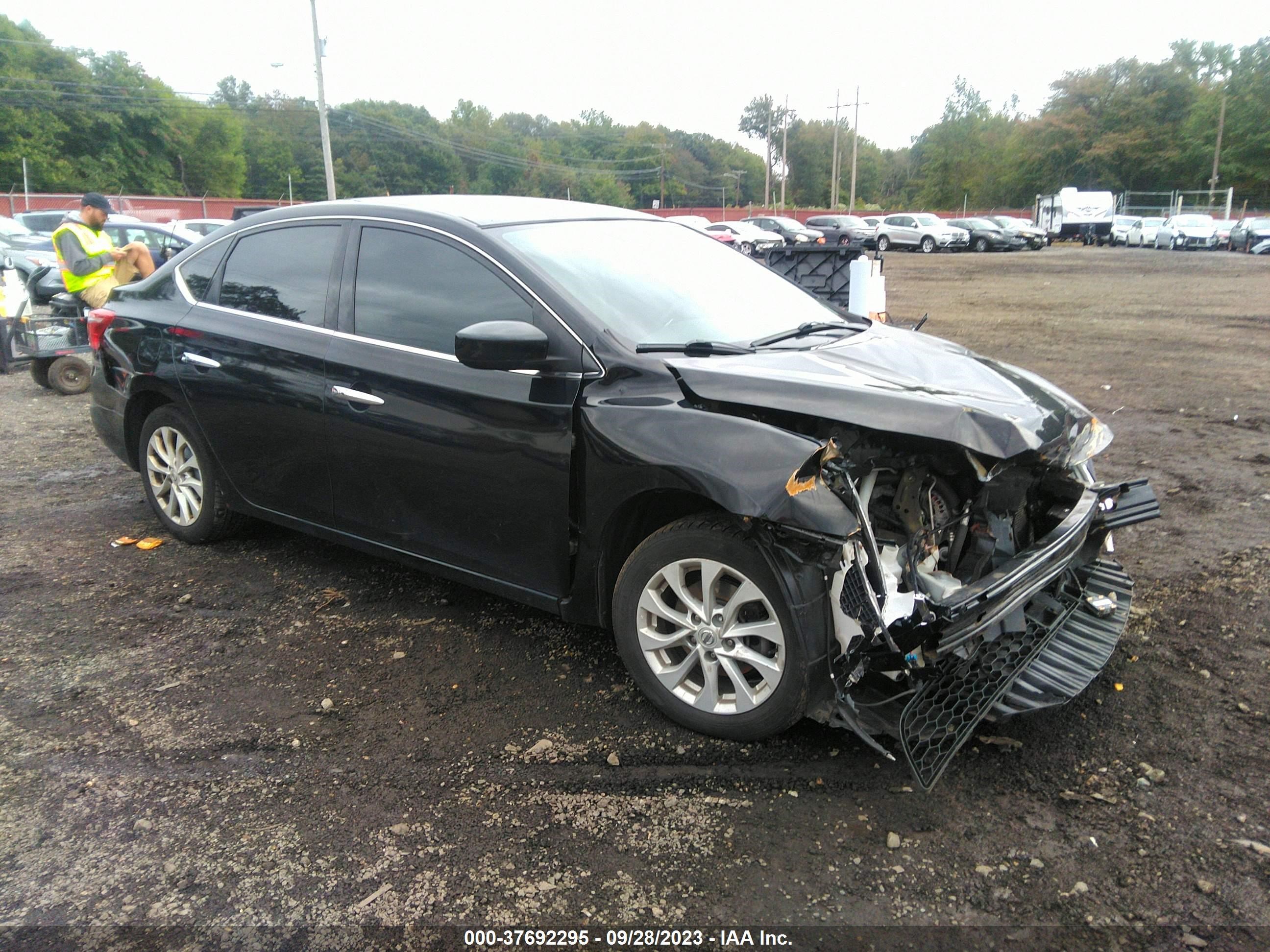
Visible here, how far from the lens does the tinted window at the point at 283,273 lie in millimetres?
4336

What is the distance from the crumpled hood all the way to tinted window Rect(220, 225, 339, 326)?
1.82m

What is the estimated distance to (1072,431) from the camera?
3523 mm

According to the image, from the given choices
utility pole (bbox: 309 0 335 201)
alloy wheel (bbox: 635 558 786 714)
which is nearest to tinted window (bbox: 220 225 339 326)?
alloy wheel (bbox: 635 558 786 714)

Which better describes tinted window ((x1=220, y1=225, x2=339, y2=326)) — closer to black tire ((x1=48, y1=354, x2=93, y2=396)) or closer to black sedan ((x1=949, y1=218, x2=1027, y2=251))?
black tire ((x1=48, y1=354, x2=93, y2=396))

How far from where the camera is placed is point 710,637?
10.6 ft

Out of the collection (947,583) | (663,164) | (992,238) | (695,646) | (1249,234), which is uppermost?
(663,164)

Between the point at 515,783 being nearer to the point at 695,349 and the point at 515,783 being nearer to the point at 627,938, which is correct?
the point at 627,938

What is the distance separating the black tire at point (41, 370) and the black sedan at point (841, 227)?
1136 inches

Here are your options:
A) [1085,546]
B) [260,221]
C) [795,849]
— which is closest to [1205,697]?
[1085,546]

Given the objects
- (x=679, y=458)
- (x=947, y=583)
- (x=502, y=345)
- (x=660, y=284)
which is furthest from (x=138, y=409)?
(x=947, y=583)

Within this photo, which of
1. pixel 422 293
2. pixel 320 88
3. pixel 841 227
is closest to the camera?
pixel 422 293

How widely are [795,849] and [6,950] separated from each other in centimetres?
206

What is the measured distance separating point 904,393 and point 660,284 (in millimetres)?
1246

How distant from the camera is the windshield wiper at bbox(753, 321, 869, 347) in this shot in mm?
3834
